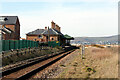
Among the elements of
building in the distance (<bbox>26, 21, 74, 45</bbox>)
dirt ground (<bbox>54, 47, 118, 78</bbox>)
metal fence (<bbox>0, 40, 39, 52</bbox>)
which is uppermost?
building in the distance (<bbox>26, 21, 74, 45</bbox>)

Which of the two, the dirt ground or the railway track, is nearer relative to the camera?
the dirt ground

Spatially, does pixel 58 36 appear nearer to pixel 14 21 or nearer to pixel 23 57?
pixel 14 21

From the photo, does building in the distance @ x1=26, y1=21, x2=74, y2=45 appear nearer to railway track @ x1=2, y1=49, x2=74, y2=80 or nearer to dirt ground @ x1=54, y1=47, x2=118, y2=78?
dirt ground @ x1=54, y1=47, x2=118, y2=78

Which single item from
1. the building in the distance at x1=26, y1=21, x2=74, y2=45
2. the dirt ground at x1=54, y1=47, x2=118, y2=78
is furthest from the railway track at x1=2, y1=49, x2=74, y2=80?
the building in the distance at x1=26, y1=21, x2=74, y2=45

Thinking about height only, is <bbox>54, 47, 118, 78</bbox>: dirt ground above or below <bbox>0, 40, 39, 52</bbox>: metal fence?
below

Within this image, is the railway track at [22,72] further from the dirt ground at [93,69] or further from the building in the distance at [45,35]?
the building in the distance at [45,35]

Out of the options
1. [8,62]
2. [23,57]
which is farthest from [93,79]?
[23,57]

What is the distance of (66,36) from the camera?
6050cm

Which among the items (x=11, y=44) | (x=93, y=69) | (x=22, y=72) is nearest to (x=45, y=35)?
(x=11, y=44)

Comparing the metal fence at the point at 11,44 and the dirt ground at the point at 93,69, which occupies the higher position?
the metal fence at the point at 11,44

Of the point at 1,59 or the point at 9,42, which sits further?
the point at 9,42

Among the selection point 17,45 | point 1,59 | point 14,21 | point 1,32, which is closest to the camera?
point 1,59

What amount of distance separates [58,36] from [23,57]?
3640cm

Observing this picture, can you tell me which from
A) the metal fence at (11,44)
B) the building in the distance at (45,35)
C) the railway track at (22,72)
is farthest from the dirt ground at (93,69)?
the building in the distance at (45,35)
